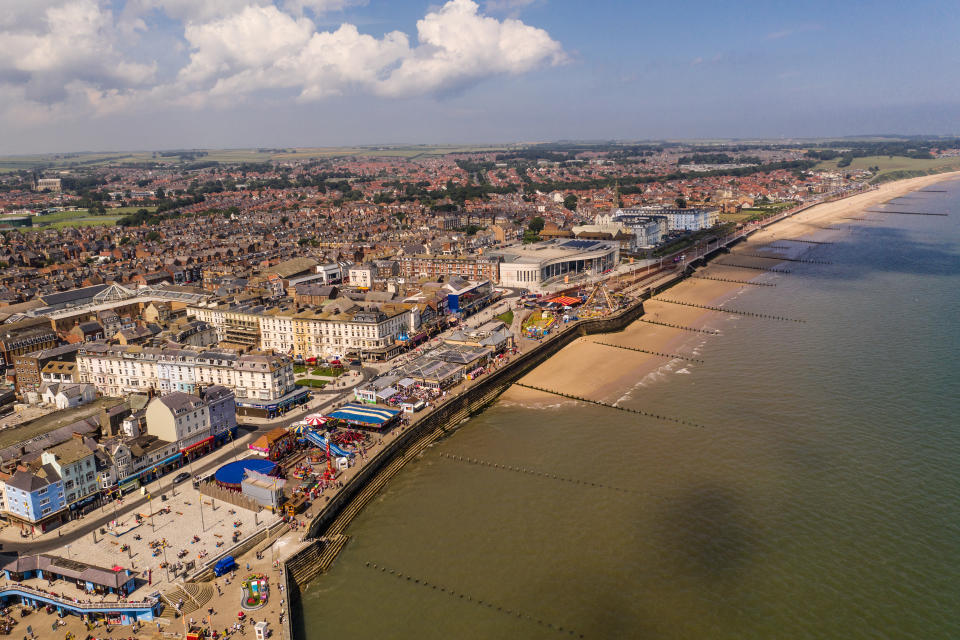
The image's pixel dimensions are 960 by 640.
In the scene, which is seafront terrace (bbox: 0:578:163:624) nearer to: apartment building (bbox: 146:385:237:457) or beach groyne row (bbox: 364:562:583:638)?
beach groyne row (bbox: 364:562:583:638)

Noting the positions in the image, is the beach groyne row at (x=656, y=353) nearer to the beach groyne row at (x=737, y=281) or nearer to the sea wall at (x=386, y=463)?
the sea wall at (x=386, y=463)

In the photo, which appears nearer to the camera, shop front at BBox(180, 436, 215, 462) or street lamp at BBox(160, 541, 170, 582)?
street lamp at BBox(160, 541, 170, 582)

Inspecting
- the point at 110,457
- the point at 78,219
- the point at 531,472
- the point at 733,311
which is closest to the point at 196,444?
the point at 110,457

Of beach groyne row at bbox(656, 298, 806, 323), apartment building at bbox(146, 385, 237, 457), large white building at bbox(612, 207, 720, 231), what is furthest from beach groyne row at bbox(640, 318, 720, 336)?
large white building at bbox(612, 207, 720, 231)

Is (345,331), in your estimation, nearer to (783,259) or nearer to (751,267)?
(751,267)

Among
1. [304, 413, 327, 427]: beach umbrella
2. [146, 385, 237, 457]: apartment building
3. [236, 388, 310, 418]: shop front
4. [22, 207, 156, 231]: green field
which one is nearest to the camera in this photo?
[146, 385, 237, 457]: apartment building

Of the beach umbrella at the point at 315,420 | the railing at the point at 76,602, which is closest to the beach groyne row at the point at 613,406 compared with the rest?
the beach umbrella at the point at 315,420

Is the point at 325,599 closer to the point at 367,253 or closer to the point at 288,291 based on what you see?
the point at 288,291
